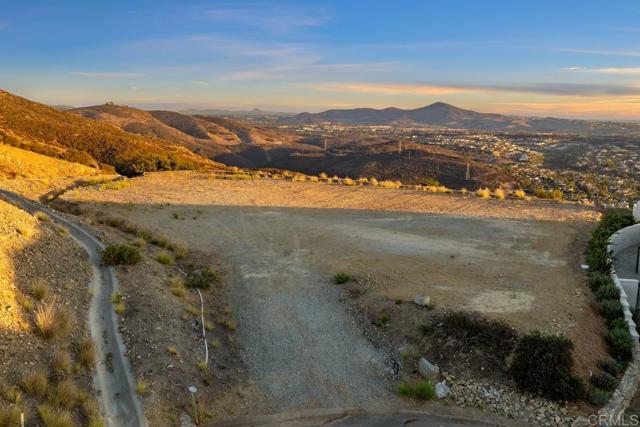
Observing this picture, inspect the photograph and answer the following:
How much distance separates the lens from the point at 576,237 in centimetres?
1772

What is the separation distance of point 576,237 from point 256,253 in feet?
37.8

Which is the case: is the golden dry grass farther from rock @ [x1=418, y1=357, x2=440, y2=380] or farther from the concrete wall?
the concrete wall

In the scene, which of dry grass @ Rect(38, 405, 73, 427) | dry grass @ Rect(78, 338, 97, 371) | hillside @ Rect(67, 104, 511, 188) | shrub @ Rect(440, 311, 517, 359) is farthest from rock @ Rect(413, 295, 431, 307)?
hillside @ Rect(67, 104, 511, 188)

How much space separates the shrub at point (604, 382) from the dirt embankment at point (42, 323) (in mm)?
8295

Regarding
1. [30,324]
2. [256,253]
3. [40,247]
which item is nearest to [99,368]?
[30,324]

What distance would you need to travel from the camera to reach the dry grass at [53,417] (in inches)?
247

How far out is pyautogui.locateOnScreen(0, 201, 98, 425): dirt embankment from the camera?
6.82m

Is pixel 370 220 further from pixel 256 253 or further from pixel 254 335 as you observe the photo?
pixel 254 335

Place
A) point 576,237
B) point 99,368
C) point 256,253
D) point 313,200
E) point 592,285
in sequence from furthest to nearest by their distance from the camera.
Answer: point 313,200 < point 576,237 < point 256,253 < point 592,285 < point 99,368

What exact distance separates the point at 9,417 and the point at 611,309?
11.7 metres

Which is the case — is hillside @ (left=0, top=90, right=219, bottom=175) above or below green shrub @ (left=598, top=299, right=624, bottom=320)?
above

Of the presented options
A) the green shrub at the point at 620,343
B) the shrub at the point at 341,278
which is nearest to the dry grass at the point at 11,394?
the shrub at the point at 341,278

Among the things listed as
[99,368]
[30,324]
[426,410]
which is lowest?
[426,410]

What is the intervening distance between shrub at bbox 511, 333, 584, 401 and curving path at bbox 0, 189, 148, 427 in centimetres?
636
